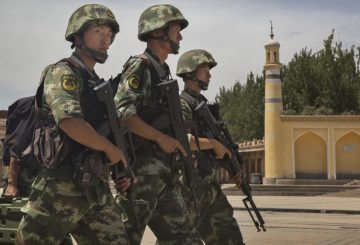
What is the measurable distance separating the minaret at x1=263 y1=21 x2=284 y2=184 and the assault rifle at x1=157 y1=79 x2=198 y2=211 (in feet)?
92.9

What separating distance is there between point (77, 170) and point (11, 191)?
6.86 ft

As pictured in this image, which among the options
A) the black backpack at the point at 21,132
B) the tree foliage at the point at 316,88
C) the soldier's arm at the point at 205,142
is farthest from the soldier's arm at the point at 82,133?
the tree foliage at the point at 316,88

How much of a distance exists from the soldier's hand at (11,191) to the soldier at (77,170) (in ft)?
5.83

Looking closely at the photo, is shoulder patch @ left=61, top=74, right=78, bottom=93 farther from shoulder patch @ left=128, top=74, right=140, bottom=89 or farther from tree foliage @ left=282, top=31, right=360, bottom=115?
tree foliage @ left=282, top=31, right=360, bottom=115

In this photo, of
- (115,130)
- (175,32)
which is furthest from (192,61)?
(115,130)

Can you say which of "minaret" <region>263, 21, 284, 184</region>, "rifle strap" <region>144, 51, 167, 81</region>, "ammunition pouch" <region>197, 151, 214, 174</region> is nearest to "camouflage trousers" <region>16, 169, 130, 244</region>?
"rifle strap" <region>144, 51, 167, 81</region>

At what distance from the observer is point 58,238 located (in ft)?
10.8

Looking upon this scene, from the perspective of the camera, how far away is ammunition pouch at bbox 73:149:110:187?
324cm

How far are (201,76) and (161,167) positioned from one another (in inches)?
60.2

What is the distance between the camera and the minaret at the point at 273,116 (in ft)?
107

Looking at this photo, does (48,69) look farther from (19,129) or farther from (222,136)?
(222,136)

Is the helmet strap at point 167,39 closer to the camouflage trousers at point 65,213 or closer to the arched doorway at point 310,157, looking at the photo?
the camouflage trousers at point 65,213

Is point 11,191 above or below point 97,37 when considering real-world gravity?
below

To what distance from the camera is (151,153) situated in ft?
13.2
